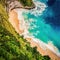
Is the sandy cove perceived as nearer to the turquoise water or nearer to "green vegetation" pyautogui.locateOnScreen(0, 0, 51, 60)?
the turquoise water

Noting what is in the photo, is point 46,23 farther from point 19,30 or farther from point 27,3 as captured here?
point 27,3

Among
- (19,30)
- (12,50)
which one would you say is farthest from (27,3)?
(12,50)

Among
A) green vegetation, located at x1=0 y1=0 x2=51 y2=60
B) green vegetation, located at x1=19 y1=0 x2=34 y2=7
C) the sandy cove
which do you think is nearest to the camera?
green vegetation, located at x1=0 y1=0 x2=51 y2=60

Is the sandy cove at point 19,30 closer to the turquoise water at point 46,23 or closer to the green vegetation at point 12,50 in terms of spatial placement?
the turquoise water at point 46,23

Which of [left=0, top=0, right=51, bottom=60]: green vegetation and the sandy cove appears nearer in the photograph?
[left=0, top=0, right=51, bottom=60]: green vegetation

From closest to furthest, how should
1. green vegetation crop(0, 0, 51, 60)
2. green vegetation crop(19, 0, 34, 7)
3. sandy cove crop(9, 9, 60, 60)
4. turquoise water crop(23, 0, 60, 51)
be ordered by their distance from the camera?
green vegetation crop(0, 0, 51, 60) < sandy cove crop(9, 9, 60, 60) < turquoise water crop(23, 0, 60, 51) < green vegetation crop(19, 0, 34, 7)

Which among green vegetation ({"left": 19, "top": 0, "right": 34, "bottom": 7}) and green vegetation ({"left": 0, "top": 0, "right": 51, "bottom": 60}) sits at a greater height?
green vegetation ({"left": 19, "top": 0, "right": 34, "bottom": 7})

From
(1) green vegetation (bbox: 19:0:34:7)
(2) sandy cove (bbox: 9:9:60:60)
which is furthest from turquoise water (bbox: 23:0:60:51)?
(2) sandy cove (bbox: 9:9:60:60)

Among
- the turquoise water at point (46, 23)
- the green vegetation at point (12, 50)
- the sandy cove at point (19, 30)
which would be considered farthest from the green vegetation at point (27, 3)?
the green vegetation at point (12, 50)
